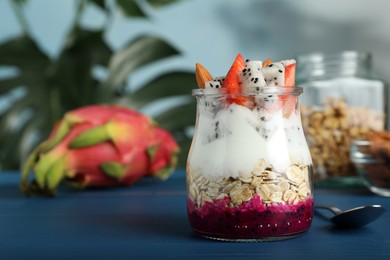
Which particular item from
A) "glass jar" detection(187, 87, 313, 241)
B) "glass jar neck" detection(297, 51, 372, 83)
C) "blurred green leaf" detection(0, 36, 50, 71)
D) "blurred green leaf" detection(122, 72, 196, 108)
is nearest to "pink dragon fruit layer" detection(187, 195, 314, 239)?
"glass jar" detection(187, 87, 313, 241)

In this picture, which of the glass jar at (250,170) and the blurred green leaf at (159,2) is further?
the blurred green leaf at (159,2)

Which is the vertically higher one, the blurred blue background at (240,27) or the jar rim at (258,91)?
the blurred blue background at (240,27)

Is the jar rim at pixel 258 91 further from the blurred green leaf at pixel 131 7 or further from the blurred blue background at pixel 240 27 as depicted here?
the blurred blue background at pixel 240 27

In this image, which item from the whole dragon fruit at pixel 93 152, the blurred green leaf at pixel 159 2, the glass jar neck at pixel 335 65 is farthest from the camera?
the blurred green leaf at pixel 159 2

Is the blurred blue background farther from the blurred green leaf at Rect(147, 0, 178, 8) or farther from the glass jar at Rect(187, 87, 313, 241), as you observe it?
the glass jar at Rect(187, 87, 313, 241)

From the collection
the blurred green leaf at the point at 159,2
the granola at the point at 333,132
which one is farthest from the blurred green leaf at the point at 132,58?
the granola at the point at 333,132

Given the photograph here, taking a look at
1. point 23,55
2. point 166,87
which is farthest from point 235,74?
point 23,55

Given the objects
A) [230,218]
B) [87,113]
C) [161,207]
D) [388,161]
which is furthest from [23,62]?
[230,218]

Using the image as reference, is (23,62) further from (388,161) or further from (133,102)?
(388,161)
